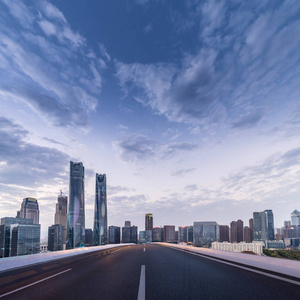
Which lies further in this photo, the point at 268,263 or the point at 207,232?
the point at 207,232

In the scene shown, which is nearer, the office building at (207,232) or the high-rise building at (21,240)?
the high-rise building at (21,240)

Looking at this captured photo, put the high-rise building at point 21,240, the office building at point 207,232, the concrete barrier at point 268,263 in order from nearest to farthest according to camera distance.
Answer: the concrete barrier at point 268,263
the high-rise building at point 21,240
the office building at point 207,232

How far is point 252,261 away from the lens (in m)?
9.39

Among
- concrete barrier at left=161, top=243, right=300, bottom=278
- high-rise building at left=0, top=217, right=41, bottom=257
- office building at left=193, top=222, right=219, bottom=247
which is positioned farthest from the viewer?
office building at left=193, top=222, right=219, bottom=247

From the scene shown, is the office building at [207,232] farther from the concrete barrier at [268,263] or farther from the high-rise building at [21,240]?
the concrete barrier at [268,263]

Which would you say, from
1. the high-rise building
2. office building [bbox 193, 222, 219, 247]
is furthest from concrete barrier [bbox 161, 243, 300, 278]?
office building [bbox 193, 222, 219, 247]

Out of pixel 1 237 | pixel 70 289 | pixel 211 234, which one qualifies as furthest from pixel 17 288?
pixel 211 234

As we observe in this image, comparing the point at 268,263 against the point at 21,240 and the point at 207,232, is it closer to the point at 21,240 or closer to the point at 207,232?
the point at 21,240

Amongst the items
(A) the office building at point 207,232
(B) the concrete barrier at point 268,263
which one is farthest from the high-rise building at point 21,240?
(B) the concrete barrier at point 268,263

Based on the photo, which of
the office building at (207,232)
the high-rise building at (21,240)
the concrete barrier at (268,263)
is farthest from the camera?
the office building at (207,232)

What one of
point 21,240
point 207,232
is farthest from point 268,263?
point 207,232

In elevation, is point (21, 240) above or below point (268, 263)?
below

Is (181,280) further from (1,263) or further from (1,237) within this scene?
(1,237)

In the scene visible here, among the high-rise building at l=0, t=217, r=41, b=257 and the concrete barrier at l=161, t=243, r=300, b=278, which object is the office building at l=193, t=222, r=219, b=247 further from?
the concrete barrier at l=161, t=243, r=300, b=278
